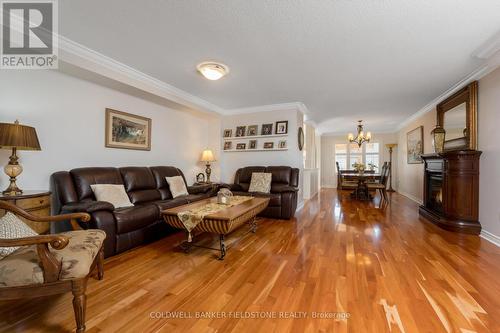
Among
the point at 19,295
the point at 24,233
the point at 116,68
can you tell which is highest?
the point at 116,68

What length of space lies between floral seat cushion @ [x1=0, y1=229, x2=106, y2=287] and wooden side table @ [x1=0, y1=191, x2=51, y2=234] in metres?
0.79

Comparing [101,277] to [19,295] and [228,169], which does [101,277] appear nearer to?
[19,295]

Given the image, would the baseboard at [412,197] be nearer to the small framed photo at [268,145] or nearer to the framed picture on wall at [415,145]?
the framed picture on wall at [415,145]

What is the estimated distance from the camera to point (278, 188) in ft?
13.5

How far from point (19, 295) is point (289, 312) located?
1.67 meters

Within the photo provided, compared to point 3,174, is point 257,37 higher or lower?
higher

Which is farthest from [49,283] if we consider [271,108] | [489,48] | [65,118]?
[489,48]

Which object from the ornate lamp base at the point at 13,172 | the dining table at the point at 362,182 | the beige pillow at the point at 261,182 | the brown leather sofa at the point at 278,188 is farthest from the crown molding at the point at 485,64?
the ornate lamp base at the point at 13,172

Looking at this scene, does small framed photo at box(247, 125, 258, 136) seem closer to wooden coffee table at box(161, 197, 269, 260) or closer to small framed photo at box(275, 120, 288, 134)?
small framed photo at box(275, 120, 288, 134)

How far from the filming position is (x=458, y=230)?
3209 mm

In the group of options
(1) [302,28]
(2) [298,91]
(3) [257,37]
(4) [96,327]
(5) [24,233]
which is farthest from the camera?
(2) [298,91]

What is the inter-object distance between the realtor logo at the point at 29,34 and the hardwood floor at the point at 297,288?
2439 mm

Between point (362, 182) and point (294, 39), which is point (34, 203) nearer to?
point (294, 39)

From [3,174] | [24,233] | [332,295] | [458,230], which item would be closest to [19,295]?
[24,233]
